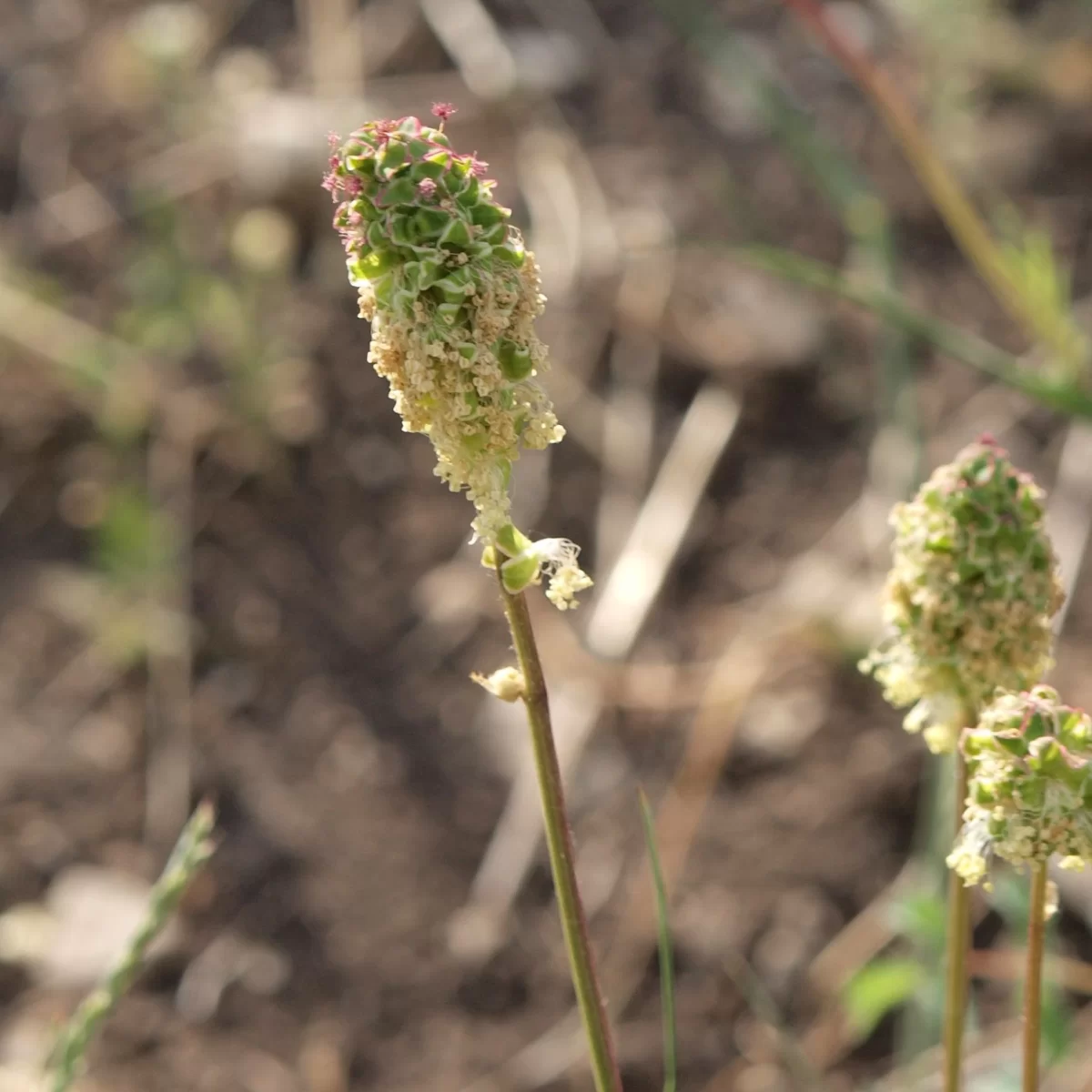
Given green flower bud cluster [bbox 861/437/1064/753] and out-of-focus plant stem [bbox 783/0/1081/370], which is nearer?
green flower bud cluster [bbox 861/437/1064/753]

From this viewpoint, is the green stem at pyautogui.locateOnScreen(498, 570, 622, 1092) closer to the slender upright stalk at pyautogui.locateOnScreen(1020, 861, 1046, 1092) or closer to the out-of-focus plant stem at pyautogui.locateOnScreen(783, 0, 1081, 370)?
the slender upright stalk at pyautogui.locateOnScreen(1020, 861, 1046, 1092)

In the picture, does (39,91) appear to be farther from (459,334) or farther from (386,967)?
(459,334)

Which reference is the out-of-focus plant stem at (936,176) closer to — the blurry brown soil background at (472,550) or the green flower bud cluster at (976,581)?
the blurry brown soil background at (472,550)

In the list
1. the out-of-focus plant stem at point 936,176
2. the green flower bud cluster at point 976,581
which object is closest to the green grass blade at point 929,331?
the out-of-focus plant stem at point 936,176

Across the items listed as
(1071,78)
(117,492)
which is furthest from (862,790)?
(1071,78)

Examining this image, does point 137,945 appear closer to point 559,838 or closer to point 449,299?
point 559,838

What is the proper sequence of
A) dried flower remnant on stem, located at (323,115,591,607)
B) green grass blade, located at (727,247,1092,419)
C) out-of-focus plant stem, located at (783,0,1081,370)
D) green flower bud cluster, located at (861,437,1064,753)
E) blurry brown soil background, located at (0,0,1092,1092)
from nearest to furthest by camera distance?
dried flower remnant on stem, located at (323,115,591,607) < green flower bud cluster, located at (861,437,1064,753) < green grass blade, located at (727,247,1092,419) < out-of-focus plant stem, located at (783,0,1081,370) < blurry brown soil background, located at (0,0,1092,1092)

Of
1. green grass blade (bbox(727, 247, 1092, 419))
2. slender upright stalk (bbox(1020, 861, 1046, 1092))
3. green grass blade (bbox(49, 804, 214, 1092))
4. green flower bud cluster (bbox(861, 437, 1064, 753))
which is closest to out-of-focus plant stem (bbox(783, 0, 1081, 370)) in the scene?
green grass blade (bbox(727, 247, 1092, 419))
